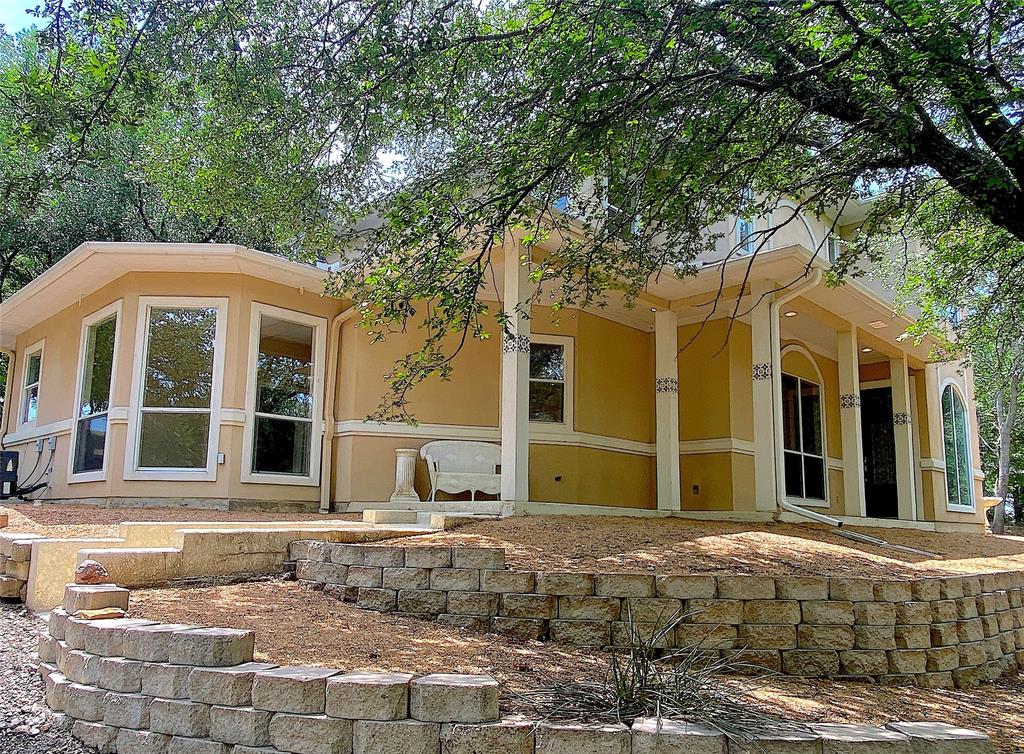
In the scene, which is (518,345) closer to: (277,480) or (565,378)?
(565,378)

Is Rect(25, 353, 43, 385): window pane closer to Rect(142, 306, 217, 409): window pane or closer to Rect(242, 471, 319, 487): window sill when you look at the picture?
Rect(142, 306, 217, 409): window pane

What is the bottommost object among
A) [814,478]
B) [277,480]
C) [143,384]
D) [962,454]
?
[277,480]

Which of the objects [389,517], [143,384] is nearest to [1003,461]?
[389,517]

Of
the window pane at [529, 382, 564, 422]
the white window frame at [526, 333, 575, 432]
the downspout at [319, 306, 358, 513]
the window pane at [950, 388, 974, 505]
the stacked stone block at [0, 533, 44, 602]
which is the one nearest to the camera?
the stacked stone block at [0, 533, 44, 602]

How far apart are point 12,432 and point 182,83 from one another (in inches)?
385

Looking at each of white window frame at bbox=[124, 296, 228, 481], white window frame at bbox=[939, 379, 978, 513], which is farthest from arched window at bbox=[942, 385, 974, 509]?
white window frame at bbox=[124, 296, 228, 481]

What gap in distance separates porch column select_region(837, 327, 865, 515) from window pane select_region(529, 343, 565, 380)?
405 centimetres

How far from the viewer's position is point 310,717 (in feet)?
9.92

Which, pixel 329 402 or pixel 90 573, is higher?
pixel 329 402

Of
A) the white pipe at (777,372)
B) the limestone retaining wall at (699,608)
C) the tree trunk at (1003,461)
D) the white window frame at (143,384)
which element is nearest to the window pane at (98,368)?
the white window frame at (143,384)

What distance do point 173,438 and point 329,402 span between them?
1.83m

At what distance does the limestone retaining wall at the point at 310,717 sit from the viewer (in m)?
2.83

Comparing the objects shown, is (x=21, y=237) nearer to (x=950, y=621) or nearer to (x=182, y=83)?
(x=182, y=83)

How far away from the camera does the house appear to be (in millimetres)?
8906
